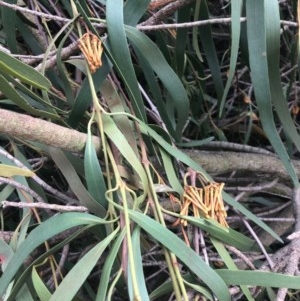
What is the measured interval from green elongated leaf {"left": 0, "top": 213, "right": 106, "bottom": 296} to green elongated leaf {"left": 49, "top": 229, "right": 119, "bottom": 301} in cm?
3

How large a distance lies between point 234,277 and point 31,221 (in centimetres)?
26

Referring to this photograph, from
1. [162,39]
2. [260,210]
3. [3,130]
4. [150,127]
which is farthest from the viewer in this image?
[260,210]

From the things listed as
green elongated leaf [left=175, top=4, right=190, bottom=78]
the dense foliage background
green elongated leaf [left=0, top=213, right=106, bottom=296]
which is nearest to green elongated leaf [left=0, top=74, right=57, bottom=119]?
the dense foliage background

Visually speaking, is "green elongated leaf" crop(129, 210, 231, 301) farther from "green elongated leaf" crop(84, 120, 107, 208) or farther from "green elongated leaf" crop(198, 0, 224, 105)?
"green elongated leaf" crop(198, 0, 224, 105)

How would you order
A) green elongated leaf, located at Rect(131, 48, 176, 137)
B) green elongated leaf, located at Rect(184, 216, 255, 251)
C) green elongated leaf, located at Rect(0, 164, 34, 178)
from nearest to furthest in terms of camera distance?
green elongated leaf, located at Rect(0, 164, 34, 178) < green elongated leaf, located at Rect(184, 216, 255, 251) < green elongated leaf, located at Rect(131, 48, 176, 137)

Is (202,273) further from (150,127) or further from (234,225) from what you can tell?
(234,225)

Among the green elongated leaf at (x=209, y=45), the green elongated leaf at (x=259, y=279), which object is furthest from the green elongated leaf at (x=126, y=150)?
the green elongated leaf at (x=209, y=45)

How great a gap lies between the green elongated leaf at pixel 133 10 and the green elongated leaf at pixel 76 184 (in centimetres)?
16

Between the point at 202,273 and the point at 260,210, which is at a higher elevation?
the point at 202,273

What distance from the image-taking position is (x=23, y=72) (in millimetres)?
408

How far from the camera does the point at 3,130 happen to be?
403 mm

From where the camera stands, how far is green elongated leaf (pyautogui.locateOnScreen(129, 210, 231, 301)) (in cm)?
41

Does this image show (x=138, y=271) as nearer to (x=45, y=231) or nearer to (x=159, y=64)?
(x=45, y=231)

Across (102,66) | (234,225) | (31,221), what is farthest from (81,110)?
(234,225)
